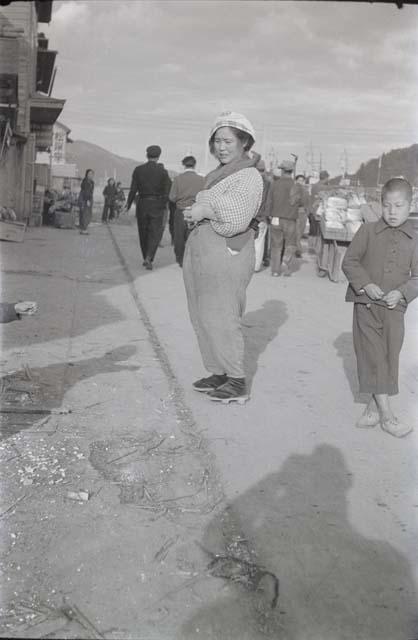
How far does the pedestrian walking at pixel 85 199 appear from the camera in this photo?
2294cm

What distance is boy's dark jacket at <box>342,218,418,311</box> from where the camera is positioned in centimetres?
505

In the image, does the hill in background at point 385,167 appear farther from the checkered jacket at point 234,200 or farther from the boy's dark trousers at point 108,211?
the checkered jacket at point 234,200

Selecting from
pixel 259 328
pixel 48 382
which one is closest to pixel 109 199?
pixel 259 328

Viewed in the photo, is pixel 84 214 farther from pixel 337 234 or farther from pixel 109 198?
pixel 337 234

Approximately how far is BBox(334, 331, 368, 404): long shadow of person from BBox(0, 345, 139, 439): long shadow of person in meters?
1.69

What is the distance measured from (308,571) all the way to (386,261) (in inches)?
96.1

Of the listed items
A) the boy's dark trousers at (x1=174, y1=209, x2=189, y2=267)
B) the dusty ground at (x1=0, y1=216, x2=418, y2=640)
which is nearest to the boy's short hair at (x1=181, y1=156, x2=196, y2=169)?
the boy's dark trousers at (x1=174, y1=209, x2=189, y2=267)

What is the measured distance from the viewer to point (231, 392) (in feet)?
18.4

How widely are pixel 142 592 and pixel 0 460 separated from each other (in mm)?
1503

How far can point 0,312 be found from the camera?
13.5 ft

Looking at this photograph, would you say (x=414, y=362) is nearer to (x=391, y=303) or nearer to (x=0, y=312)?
(x=391, y=303)

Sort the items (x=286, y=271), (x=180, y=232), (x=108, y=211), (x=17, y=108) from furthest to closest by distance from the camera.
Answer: (x=108, y=211)
(x=17, y=108)
(x=286, y=271)
(x=180, y=232)

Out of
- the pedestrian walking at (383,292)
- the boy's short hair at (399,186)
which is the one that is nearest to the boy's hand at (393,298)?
the pedestrian walking at (383,292)

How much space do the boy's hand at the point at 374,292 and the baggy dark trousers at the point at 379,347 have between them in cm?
12
